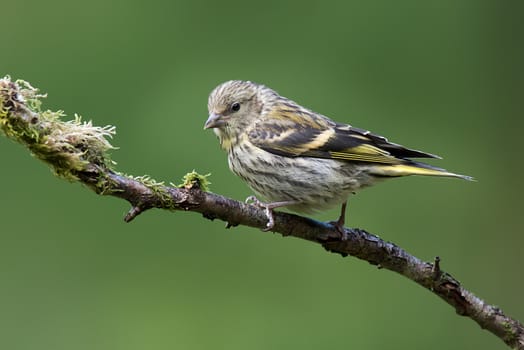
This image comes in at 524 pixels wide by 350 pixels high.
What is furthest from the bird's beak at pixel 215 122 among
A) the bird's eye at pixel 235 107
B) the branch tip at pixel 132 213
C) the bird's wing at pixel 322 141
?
the branch tip at pixel 132 213

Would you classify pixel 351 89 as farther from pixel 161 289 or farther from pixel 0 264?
pixel 0 264

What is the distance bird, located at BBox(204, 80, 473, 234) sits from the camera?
15.9ft

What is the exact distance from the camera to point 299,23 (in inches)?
340

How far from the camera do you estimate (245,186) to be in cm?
720

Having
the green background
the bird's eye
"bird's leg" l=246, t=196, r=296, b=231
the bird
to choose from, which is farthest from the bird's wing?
the green background

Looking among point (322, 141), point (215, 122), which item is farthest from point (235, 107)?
point (322, 141)

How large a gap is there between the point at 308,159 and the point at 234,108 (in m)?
0.80

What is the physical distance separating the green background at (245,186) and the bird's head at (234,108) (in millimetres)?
1644

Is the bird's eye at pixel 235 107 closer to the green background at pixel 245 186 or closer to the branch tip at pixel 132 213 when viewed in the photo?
the green background at pixel 245 186

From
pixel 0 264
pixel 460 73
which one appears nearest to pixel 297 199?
pixel 0 264

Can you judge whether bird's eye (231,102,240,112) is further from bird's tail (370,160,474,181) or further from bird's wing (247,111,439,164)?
bird's tail (370,160,474,181)

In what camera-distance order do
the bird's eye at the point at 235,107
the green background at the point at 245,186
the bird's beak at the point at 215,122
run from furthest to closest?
the green background at the point at 245,186 → the bird's eye at the point at 235,107 → the bird's beak at the point at 215,122

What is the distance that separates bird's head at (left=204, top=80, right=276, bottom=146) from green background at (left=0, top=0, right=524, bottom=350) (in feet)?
5.39

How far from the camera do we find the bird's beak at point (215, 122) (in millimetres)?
5340
